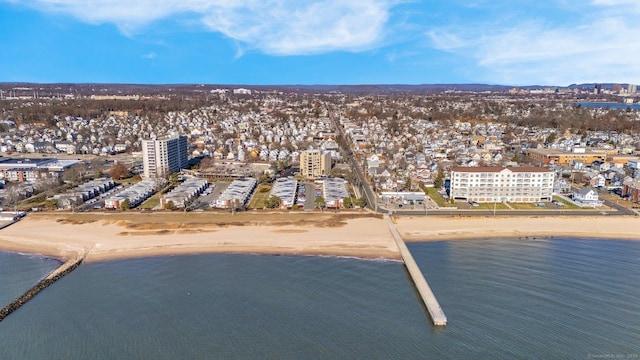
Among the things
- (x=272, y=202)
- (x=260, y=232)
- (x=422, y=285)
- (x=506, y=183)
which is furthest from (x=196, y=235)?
(x=506, y=183)

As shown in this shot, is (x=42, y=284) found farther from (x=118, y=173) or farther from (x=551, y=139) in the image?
(x=551, y=139)

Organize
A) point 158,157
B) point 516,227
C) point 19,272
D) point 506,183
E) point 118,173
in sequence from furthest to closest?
1. point 158,157
2. point 118,173
3. point 506,183
4. point 516,227
5. point 19,272

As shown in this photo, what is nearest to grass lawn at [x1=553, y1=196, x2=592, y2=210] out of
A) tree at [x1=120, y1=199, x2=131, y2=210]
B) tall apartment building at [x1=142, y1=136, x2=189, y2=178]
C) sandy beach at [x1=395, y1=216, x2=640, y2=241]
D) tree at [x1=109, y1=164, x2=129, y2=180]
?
sandy beach at [x1=395, y1=216, x2=640, y2=241]

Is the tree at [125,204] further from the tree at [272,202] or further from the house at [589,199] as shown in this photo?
the house at [589,199]

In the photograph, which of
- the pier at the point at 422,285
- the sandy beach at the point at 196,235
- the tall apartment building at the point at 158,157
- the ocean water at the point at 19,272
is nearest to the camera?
the pier at the point at 422,285

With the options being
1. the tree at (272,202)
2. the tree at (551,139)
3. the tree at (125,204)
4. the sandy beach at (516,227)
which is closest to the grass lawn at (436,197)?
the sandy beach at (516,227)

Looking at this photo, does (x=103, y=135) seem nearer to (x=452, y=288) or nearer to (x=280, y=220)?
(x=280, y=220)

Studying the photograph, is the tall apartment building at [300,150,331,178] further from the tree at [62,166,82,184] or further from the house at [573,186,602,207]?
the house at [573,186,602,207]

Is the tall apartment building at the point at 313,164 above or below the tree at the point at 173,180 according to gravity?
above
